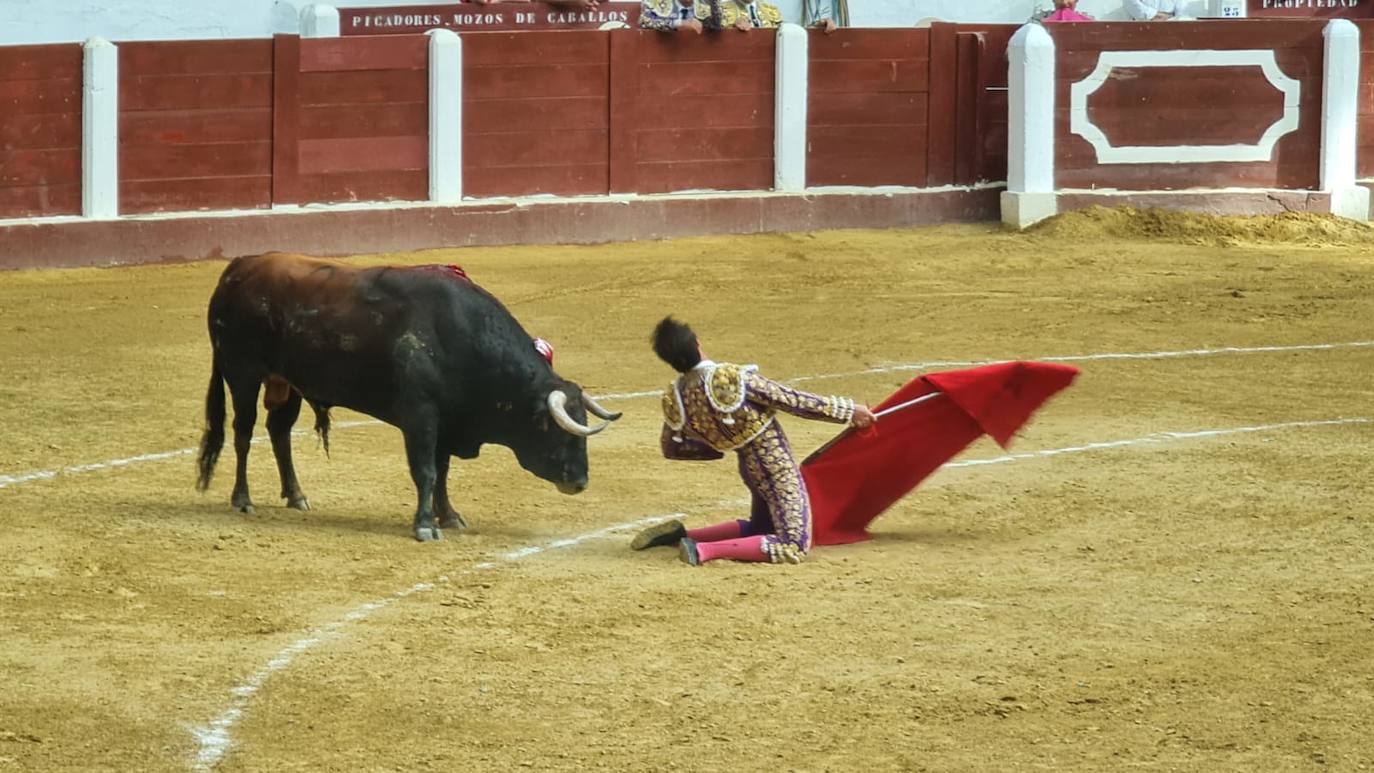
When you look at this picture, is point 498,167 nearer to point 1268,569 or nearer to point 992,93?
point 992,93

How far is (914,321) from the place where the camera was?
10.3m

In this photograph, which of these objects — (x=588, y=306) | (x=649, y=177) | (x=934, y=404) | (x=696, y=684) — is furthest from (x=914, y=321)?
(x=696, y=684)

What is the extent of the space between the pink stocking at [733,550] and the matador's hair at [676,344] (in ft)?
1.55

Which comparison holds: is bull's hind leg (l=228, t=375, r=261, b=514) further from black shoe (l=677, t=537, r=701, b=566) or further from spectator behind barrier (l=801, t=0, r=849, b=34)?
spectator behind barrier (l=801, t=0, r=849, b=34)

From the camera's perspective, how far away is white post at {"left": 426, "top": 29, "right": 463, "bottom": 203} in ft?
40.6

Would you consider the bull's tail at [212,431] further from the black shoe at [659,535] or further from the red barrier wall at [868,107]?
the red barrier wall at [868,107]

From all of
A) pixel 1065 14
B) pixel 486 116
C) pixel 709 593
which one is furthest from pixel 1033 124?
pixel 709 593

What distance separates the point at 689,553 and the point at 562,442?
56 centimetres

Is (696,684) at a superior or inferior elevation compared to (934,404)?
inferior

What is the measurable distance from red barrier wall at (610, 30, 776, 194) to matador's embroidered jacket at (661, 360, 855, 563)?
7057 millimetres

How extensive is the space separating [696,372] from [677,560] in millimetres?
520

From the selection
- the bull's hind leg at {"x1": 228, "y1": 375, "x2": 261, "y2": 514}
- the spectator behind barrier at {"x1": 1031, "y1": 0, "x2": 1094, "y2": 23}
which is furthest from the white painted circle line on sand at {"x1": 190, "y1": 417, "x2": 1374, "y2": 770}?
the spectator behind barrier at {"x1": 1031, "y1": 0, "x2": 1094, "y2": 23}

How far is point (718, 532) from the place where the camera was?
600 cm

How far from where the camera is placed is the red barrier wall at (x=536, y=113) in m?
12.5
